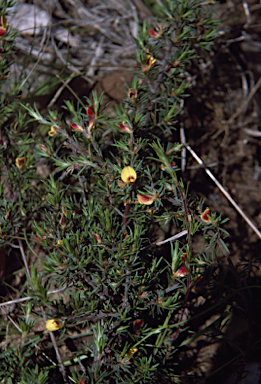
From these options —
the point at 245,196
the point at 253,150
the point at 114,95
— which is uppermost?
the point at 114,95

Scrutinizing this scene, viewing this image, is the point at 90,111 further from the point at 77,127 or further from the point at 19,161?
the point at 19,161

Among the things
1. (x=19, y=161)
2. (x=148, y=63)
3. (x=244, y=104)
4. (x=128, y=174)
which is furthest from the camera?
(x=244, y=104)

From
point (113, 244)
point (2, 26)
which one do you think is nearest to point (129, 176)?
point (113, 244)

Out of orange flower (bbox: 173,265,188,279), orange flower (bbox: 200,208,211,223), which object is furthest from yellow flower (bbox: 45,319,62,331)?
orange flower (bbox: 200,208,211,223)

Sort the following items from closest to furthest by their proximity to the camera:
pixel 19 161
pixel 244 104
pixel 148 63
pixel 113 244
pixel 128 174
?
pixel 128 174
pixel 113 244
pixel 148 63
pixel 19 161
pixel 244 104

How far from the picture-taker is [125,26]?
2822 mm

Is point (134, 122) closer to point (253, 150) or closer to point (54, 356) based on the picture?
point (54, 356)

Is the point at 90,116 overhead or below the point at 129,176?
overhead

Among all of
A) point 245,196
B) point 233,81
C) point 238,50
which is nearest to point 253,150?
point 245,196

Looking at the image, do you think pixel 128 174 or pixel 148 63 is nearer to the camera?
pixel 128 174

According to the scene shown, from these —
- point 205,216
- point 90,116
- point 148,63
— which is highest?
point 148,63

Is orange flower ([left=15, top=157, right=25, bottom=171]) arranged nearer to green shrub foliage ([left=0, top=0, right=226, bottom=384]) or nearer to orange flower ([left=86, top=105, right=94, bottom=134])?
green shrub foliage ([left=0, top=0, right=226, bottom=384])

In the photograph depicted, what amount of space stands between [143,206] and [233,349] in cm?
110

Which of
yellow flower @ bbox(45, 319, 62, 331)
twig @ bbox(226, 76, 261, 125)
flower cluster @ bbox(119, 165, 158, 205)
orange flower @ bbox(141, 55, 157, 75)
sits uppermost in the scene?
orange flower @ bbox(141, 55, 157, 75)
